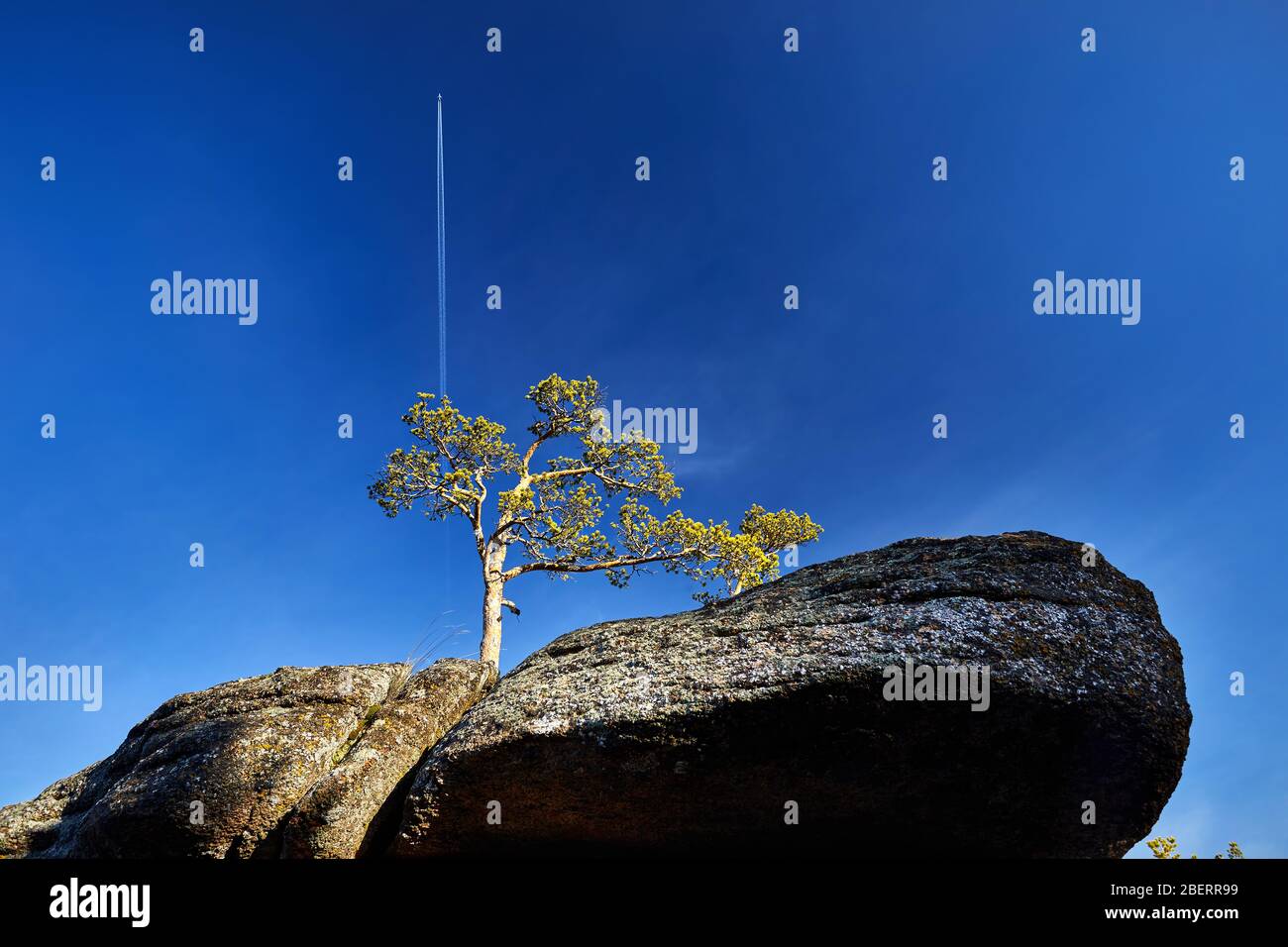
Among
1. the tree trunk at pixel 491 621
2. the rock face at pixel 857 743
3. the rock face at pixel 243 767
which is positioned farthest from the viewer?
the tree trunk at pixel 491 621

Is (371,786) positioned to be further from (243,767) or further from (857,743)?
(857,743)

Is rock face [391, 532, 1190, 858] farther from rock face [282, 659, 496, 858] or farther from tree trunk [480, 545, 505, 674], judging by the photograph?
tree trunk [480, 545, 505, 674]

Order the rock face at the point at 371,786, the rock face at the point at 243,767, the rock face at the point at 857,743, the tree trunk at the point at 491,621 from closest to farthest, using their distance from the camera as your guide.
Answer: the rock face at the point at 857,743 < the rock face at the point at 371,786 < the rock face at the point at 243,767 < the tree trunk at the point at 491,621

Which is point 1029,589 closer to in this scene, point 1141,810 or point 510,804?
point 1141,810

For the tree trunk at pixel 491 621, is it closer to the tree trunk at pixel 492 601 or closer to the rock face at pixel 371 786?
the tree trunk at pixel 492 601

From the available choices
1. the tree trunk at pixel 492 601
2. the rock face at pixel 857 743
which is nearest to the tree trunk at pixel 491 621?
the tree trunk at pixel 492 601

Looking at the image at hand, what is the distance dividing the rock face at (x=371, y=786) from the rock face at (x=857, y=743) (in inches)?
23.3

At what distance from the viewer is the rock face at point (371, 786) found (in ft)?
24.4

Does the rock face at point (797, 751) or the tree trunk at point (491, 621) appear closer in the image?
the rock face at point (797, 751)

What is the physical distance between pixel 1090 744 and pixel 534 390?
68.1 feet

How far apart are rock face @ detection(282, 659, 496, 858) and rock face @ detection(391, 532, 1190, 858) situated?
59 centimetres

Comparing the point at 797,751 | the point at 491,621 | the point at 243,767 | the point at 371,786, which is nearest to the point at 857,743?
the point at 797,751

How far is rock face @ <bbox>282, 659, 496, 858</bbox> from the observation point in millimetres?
7438
